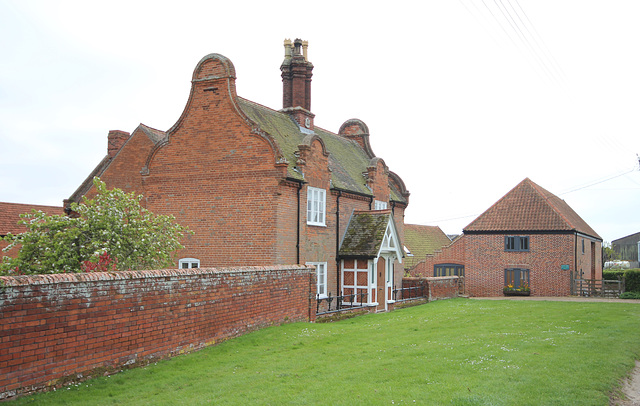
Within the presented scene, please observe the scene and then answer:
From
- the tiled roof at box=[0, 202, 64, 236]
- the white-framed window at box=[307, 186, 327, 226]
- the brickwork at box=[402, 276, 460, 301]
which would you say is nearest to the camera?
the white-framed window at box=[307, 186, 327, 226]

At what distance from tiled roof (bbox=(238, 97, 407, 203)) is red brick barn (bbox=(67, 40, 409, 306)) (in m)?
0.11

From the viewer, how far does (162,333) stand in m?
11.6

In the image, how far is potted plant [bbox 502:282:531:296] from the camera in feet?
119

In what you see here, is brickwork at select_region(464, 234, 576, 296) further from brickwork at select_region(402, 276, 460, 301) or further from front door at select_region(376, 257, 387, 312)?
front door at select_region(376, 257, 387, 312)

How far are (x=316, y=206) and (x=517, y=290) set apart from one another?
64.8 feet

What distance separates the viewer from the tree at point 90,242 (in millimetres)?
14664

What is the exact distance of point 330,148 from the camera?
29.4m

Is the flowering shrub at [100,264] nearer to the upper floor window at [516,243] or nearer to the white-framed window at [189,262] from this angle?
the white-framed window at [189,262]

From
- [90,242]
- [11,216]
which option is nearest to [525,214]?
[90,242]

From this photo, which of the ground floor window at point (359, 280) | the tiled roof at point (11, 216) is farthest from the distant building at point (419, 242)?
the tiled roof at point (11, 216)

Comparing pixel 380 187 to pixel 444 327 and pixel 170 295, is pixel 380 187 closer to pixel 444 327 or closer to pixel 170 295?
pixel 444 327

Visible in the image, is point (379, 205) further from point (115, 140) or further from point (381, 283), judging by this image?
point (115, 140)

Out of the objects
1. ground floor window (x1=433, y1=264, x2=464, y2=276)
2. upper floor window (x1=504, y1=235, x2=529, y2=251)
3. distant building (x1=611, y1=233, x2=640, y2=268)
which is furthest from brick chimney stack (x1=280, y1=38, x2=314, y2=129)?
distant building (x1=611, y1=233, x2=640, y2=268)

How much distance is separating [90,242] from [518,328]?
42.0 ft
